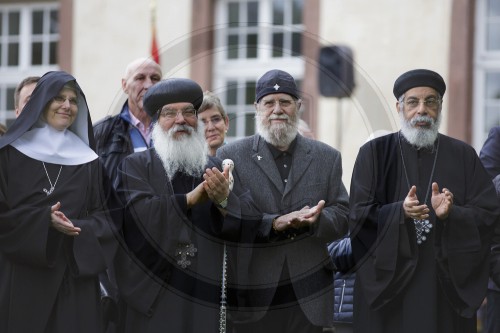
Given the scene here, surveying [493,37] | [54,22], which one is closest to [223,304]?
[493,37]

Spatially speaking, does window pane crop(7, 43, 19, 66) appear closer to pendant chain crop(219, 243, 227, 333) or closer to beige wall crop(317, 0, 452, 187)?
beige wall crop(317, 0, 452, 187)

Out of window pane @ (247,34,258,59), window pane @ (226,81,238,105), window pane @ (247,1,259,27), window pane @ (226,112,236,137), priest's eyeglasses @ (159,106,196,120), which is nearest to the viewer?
priest's eyeglasses @ (159,106,196,120)

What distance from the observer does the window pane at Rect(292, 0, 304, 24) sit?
1523cm

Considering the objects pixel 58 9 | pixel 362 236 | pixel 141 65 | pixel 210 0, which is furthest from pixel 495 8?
pixel 362 236

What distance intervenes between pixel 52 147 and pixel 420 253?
7.34 ft

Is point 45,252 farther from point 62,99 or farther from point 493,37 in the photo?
point 493,37

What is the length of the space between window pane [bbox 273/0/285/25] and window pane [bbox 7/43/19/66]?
3852 mm

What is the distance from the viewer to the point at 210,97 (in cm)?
840

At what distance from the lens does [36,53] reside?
1689 centimetres

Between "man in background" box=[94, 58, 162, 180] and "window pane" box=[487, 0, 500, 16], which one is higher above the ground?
"window pane" box=[487, 0, 500, 16]

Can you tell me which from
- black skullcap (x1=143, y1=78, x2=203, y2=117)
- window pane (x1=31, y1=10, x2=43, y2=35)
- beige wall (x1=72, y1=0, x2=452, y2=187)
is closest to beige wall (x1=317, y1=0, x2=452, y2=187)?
beige wall (x1=72, y1=0, x2=452, y2=187)

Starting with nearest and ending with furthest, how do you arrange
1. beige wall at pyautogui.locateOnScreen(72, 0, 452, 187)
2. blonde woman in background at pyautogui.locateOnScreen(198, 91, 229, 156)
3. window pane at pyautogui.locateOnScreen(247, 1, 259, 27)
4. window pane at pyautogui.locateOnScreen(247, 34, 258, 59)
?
blonde woman in background at pyautogui.locateOnScreen(198, 91, 229, 156)
beige wall at pyautogui.locateOnScreen(72, 0, 452, 187)
window pane at pyautogui.locateOnScreen(247, 34, 258, 59)
window pane at pyautogui.locateOnScreen(247, 1, 259, 27)

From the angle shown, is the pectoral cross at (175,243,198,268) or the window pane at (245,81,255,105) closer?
the pectoral cross at (175,243,198,268)

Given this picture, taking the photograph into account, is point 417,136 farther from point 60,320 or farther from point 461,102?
point 461,102
